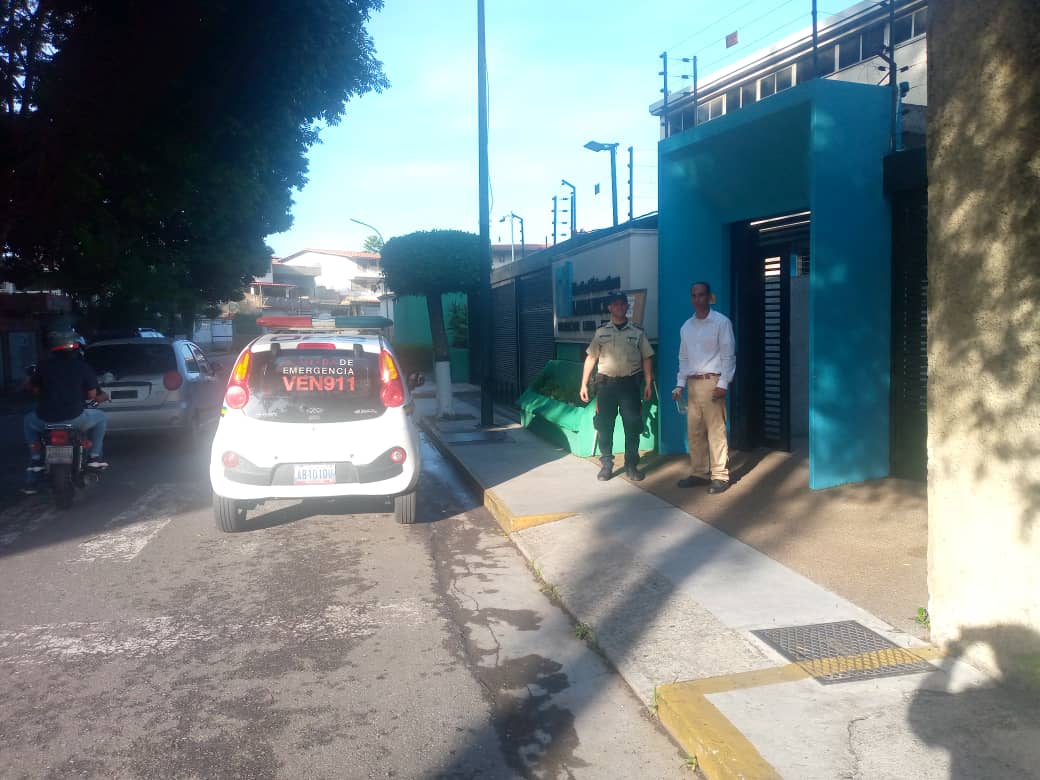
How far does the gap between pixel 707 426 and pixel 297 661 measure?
4539 millimetres

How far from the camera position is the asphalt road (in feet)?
11.6

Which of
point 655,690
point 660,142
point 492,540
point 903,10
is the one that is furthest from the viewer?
point 903,10

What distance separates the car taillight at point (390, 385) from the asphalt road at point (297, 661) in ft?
3.59

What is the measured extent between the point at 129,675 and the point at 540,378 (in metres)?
9.08

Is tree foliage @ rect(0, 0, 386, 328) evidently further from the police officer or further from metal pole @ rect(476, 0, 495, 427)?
the police officer

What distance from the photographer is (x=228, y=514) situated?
7.12 meters

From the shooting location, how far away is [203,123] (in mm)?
12406

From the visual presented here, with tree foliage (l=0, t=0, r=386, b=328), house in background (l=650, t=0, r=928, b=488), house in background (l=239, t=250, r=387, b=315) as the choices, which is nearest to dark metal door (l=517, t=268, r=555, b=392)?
tree foliage (l=0, t=0, r=386, b=328)

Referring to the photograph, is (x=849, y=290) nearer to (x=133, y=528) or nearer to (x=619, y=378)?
(x=619, y=378)

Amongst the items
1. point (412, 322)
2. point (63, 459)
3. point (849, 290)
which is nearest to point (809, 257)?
point (849, 290)

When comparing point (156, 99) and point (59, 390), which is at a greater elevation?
point (156, 99)

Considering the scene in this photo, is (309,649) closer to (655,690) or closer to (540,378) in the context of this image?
(655,690)

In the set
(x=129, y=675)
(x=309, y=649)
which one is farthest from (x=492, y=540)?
(x=129, y=675)

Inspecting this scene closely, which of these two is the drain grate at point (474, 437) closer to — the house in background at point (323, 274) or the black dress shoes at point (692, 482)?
the black dress shoes at point (692, 482)
